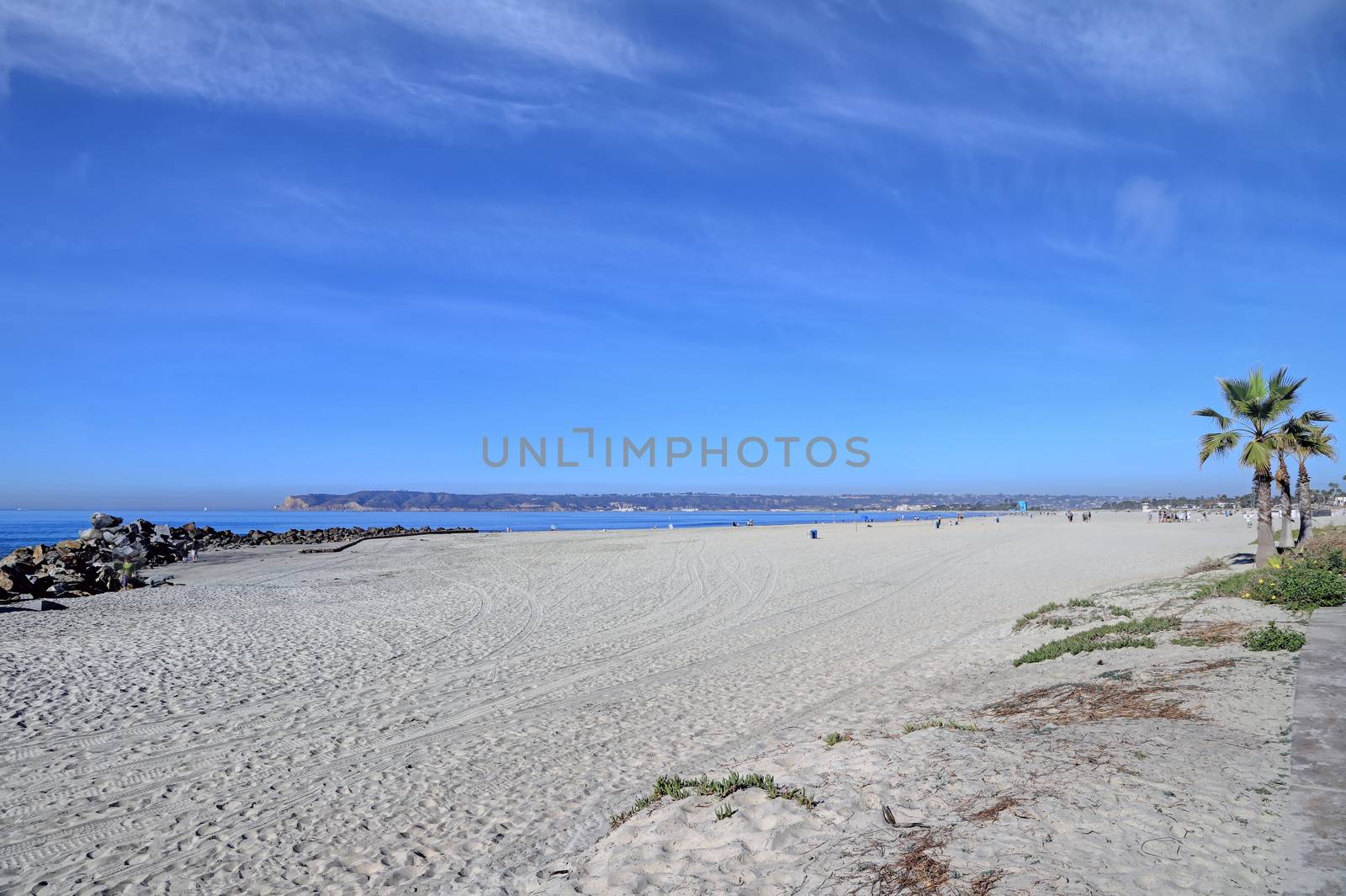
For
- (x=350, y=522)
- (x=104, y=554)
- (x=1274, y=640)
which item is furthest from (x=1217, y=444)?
(x=350, y=522)

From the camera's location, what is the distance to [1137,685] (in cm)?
748

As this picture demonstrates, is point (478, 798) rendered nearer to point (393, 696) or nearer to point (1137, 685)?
point (393, 696)

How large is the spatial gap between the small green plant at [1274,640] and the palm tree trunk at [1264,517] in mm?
9947

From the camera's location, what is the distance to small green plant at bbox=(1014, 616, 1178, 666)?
9.73 metres

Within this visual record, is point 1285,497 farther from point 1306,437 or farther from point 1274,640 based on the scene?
point 1274,640

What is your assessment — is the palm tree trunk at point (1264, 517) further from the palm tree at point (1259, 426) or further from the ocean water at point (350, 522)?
the ocean water at point (350, 522)

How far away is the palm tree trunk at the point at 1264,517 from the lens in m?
16.6

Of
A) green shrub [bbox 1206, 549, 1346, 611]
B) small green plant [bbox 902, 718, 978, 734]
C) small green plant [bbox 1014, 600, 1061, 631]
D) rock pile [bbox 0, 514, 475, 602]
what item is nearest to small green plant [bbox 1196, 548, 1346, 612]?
green shrub [bbox 1206, 549, 1346, 611]

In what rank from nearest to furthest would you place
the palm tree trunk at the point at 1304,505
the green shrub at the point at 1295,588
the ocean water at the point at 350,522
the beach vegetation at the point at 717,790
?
1. the beach vegetation at the point at 717,790
2. the green shrub at the point at 1295,588
3. the palm tree trunk at the point at 1304,505
4. the ocean water at the point at 350,522

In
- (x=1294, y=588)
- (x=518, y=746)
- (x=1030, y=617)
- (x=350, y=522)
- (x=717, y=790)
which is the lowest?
(x=350, y=522)

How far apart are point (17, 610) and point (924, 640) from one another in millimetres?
18292

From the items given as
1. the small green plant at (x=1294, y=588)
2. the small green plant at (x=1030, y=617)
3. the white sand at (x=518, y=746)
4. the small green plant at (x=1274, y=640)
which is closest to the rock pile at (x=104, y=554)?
the white sand at (x=518, y=746)

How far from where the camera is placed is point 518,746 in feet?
24.4

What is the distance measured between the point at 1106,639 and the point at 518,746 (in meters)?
7.87
